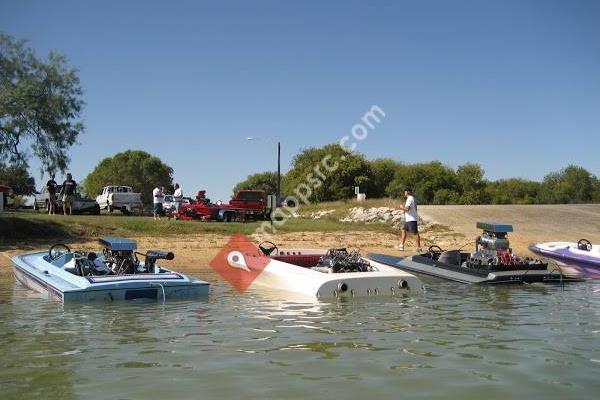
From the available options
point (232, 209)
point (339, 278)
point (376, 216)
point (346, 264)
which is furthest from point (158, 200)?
point (339, 278)

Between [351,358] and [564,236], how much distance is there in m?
22.1

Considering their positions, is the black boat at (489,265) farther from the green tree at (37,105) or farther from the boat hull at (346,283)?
the green tree at (37,105)

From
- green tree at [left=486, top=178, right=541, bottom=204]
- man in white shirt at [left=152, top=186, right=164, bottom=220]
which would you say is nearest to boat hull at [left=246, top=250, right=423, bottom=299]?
man in white shirt at [left=152, top=186, right=164, bottom=220]

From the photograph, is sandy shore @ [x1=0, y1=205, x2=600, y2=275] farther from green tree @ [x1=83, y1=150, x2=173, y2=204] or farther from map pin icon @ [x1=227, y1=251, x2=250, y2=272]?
green tree @ [x1=83, y1=150, x2=173, y2=204]

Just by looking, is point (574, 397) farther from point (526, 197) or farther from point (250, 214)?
point (526, 197)

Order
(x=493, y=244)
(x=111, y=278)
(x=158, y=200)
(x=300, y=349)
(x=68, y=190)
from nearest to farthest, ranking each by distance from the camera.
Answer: (x=300, y=349) → (x=111, y=278) → (x=493, y=244) → (x=68, y=190) → (x=158, y=200)

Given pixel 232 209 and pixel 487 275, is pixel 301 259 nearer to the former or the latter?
pixel 487 275

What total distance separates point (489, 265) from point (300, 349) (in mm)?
8125

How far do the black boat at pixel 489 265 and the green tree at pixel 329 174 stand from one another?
49.1 m

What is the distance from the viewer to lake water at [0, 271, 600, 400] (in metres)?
5.82

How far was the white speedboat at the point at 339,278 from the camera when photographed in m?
11.3

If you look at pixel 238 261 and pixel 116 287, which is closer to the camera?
pixel 116 287

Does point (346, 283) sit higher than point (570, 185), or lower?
lower

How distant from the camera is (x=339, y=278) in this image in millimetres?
11336
